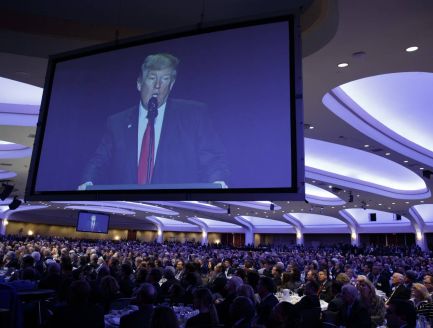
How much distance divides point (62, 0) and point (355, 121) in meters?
9.02

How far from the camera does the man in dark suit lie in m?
4.24

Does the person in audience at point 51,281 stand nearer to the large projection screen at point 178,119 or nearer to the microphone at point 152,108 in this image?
the large projection screen at point 178,119

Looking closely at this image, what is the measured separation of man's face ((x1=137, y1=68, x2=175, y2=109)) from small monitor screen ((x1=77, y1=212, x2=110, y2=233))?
3655cm

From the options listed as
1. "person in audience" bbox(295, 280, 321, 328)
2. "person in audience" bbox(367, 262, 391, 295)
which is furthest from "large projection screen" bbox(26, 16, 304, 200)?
"person in audience" bbox(367, 262, 391, 295)

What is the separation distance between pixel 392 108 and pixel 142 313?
1113 centimetres

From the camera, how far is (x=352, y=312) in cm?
546

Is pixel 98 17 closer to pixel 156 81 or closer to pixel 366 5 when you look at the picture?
pixel 156 81

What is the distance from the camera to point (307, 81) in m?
7.75

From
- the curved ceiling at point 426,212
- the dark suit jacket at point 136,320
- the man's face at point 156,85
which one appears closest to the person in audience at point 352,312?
the dark suit jacket at point 136,320

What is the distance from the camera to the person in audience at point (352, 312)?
534 centimetres

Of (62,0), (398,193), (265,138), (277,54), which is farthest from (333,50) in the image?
(398,193)

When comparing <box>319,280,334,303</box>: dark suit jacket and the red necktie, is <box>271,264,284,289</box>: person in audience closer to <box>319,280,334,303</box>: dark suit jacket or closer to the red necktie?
<box>319,280,334,303</box>: dark suit jacket

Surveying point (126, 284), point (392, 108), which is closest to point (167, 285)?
point (126, 284)

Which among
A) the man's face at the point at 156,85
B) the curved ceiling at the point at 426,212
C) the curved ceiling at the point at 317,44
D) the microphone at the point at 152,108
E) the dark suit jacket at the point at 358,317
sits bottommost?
the dark suit jacket at the point at 358,317
